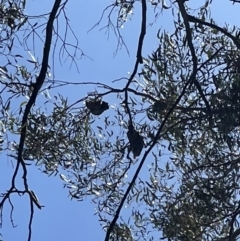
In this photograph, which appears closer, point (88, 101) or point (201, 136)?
point (88, 101)

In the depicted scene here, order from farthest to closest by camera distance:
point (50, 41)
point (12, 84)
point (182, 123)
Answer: point (182, 123) < point (12, 84) < point (50, 41)

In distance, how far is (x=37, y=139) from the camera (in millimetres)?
4348

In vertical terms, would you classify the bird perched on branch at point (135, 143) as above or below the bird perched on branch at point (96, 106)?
below

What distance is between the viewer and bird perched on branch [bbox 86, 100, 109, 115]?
426 cm

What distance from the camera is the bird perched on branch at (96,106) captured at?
14.0 ft

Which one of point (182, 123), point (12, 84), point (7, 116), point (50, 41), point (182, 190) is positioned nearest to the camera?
point (50, 41)

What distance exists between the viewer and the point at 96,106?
4.27 m

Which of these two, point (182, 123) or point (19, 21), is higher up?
point (19, 21)

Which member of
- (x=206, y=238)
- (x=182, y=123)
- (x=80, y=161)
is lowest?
(x=206, y=238)

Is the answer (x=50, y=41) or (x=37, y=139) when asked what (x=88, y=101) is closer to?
(x=37, y=139)

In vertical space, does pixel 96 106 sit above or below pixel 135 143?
above

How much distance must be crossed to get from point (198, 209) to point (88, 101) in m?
1.27

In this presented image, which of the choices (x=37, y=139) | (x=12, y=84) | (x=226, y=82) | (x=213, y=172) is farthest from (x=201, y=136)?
(x=12, y=84)

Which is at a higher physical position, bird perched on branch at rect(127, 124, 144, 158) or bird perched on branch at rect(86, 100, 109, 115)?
bird perched on branch at rect(86, 100, 109, 115)
